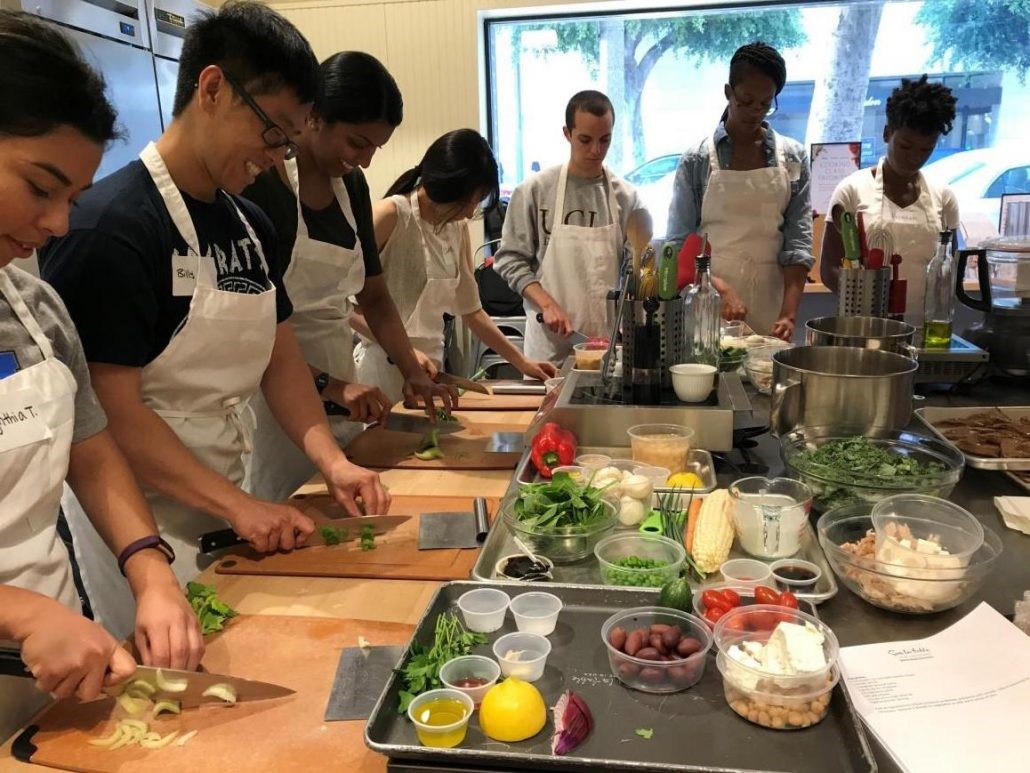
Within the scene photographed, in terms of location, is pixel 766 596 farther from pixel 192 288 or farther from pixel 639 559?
pixel 192 288

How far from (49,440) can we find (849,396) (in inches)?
53.3

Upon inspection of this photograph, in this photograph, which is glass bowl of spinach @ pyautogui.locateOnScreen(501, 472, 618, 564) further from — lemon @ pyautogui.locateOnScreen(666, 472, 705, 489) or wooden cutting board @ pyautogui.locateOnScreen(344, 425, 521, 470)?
wooden cutting board @ pyautogui.locateOnScreen(344, 425, 521, 470)

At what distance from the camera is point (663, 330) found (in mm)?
1739

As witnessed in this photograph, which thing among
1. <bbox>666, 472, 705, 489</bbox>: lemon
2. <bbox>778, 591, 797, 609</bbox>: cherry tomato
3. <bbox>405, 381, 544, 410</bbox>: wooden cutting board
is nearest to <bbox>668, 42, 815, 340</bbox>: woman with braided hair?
<bbox>405, 381, 544, 410</bbox>: wooden cutting board

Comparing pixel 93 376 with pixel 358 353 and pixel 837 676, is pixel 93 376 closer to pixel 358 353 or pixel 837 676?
pixel 837 676

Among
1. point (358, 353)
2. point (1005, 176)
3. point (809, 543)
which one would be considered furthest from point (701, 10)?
point (809, 543)

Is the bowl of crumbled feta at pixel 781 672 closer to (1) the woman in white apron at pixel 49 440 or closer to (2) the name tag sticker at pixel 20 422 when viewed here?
(1) the woman in white apron at pixel 49 440

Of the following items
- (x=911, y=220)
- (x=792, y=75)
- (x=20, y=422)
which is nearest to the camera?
(x=20, y=422)

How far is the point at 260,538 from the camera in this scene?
4.58 ft

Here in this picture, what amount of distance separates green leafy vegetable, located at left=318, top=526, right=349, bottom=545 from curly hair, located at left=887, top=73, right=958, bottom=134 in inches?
96.2

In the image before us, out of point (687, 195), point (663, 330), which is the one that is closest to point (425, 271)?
point (687, 195)

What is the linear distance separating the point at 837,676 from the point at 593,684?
0.28 meters

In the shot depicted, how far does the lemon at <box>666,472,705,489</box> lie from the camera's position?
1.51m

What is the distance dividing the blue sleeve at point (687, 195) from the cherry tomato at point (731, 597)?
2286mm
